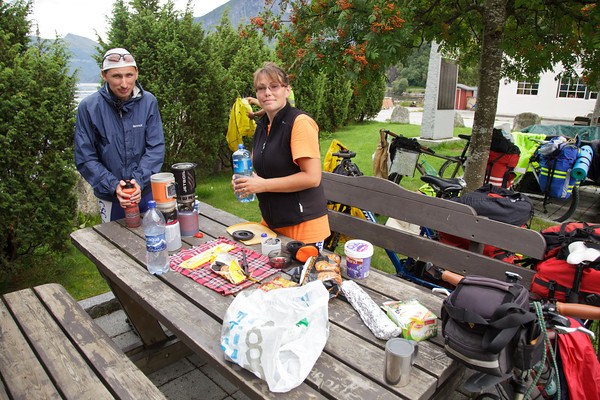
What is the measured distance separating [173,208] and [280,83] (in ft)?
3.26

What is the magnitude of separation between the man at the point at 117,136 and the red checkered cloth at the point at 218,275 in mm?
703

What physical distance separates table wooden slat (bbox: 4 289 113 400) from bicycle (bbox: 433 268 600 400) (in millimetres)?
1565

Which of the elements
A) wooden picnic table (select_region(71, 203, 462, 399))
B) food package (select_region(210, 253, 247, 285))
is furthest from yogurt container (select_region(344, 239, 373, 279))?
food package (select_region(210, 253, 247, 285))

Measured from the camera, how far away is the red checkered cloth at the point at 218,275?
2.10 meters

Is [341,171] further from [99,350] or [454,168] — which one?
[99,350]

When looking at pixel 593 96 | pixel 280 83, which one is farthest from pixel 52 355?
pixel 593 96

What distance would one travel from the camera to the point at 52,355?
1940 mm

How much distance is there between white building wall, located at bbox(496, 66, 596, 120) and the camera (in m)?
24.3

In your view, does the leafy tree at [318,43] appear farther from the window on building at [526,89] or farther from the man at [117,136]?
the window on building at [526,89]

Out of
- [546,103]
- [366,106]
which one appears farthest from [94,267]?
[546,103]

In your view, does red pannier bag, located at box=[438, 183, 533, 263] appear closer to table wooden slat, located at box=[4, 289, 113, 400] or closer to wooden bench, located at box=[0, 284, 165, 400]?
wooden bench, located at box=[0, 284, 165, 400]

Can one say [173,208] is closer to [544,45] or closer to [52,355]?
[52,355]

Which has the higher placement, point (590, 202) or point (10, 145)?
point (10, 145)

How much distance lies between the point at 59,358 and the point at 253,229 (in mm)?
1317
